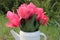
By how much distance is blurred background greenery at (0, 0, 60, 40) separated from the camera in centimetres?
296

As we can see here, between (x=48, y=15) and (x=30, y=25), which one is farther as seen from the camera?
(x=48, y=15)

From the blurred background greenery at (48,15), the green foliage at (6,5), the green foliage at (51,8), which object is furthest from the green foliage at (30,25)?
the green foliage at (6,5)

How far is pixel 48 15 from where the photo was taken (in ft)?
12.0

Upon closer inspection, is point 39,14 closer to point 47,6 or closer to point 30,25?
point 30,25

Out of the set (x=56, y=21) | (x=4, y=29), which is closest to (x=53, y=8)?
(x=56, y=21)

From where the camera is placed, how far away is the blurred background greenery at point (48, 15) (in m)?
2.96

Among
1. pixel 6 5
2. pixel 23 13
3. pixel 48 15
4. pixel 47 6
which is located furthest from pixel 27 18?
pixel 6 5

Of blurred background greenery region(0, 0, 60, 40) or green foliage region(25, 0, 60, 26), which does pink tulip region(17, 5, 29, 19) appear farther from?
green foliage region(25, 0, 60, 26)

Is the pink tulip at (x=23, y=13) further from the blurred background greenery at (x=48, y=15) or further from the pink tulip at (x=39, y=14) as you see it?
the blurred background greenery at (x=48, y=15)

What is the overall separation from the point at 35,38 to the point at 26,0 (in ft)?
8.72

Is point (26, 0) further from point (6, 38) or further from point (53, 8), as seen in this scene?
point (6, 38)

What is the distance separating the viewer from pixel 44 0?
12.7 feet

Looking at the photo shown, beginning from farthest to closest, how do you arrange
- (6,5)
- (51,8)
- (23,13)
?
(6,5), (51,8), (23,13)

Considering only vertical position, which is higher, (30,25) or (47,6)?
(47,6)
